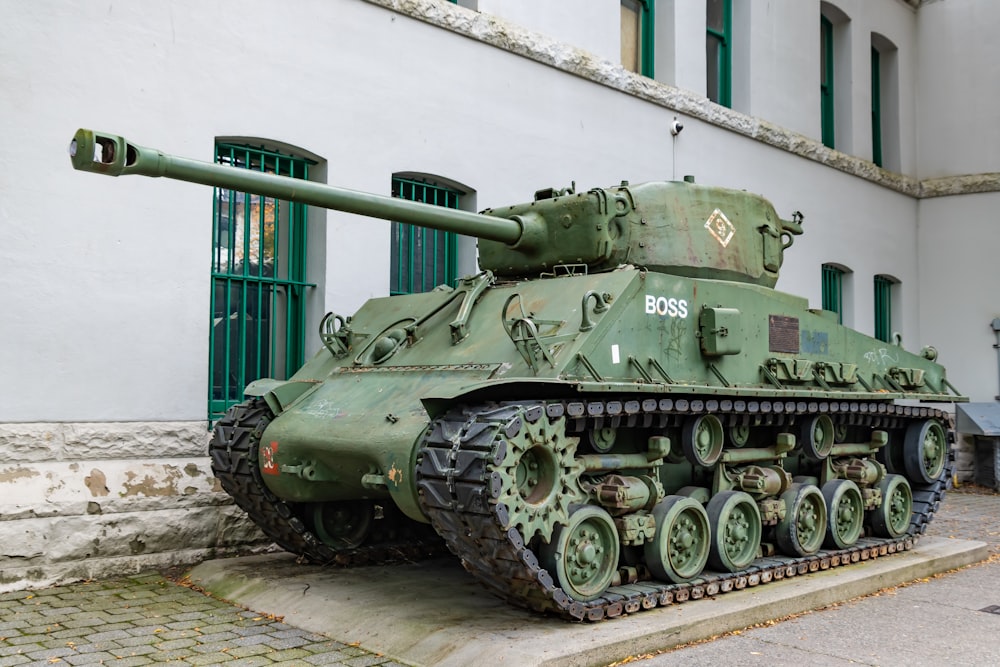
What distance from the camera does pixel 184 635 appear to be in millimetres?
6578

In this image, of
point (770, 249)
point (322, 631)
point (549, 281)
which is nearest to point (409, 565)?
point (322, 631)

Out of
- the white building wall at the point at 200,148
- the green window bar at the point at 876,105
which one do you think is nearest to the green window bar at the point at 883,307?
the green window bar at the point at 876,105

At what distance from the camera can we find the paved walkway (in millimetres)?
6027

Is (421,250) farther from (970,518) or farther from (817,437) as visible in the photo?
(970,518)

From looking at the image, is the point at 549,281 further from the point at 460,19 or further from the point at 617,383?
the point at 460,19

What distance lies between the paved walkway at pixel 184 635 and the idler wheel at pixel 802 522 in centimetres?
75

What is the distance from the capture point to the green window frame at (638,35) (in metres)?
14.5

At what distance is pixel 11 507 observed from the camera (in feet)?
25.6

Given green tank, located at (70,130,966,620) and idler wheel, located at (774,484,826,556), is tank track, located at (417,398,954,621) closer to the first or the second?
green tank, located at (70,130,966,620)

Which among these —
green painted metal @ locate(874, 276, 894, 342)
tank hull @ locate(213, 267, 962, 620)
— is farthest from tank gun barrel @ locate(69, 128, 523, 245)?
green painted metal @ locate(874, 276, 894, 342)

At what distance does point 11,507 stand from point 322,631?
2891 mm

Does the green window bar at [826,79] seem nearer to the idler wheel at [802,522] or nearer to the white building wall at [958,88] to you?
the white building wall at [958,88]

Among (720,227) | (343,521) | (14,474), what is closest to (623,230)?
(720,227)

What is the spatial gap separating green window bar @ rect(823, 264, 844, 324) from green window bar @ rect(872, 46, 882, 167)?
345cm
